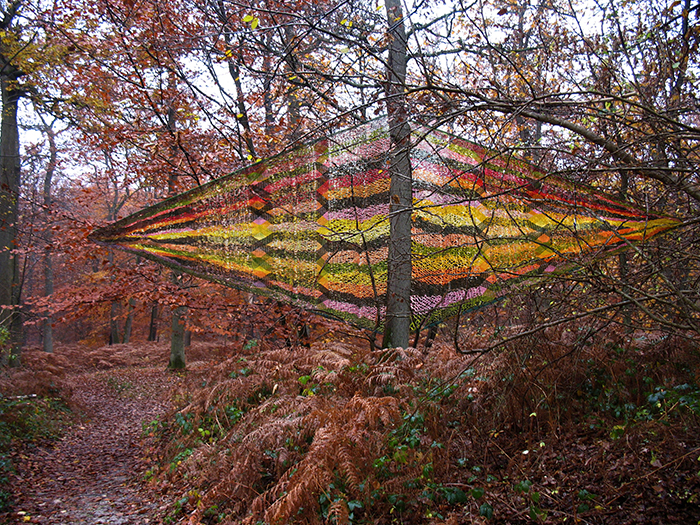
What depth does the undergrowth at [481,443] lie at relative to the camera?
6.48ft

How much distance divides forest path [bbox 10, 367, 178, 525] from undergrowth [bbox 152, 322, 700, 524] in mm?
636

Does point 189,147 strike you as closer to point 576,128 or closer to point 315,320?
point 315,320

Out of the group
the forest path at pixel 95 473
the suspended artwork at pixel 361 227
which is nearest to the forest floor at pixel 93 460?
the forest path at pixel 95 473

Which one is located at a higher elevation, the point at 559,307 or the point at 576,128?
the point at 576,128

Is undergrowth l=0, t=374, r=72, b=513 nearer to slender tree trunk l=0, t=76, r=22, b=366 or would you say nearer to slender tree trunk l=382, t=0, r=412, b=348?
slender tree trunk l=0, t=76, r=22, b=366

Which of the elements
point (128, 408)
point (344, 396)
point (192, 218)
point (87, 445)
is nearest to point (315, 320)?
point (344, 396)

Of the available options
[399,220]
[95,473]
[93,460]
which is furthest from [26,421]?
[399,220]

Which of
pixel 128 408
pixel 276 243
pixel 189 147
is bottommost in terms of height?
pixel 128 408

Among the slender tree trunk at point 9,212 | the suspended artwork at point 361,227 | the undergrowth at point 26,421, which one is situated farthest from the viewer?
the slender tree trunk at point 9,212

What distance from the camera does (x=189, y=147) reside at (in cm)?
581

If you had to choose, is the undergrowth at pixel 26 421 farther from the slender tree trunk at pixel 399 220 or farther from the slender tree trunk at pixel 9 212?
the slender tree trunk at pixel 399 220

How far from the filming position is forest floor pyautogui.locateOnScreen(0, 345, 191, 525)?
364 centimetres

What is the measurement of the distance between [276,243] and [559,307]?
176 centimetres

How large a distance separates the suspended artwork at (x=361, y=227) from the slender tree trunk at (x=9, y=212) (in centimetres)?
610
